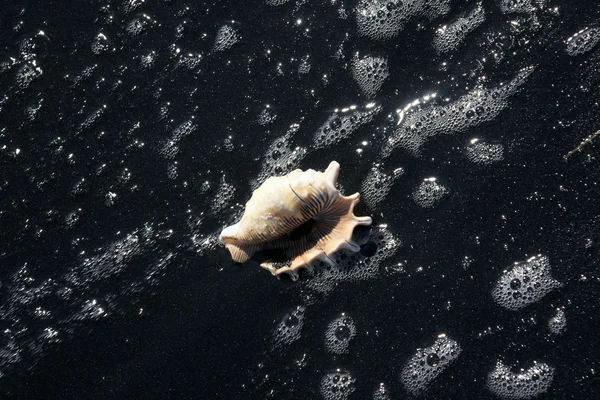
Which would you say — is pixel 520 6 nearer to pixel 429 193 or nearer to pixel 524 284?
pixel 429 193

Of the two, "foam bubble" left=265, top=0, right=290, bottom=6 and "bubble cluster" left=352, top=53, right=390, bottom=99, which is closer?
"bubble cluster" left=352, top=53, right=390, bottom=99

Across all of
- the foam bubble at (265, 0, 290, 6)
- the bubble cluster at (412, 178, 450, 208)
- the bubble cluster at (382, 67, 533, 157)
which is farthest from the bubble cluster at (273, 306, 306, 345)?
the foam bubble at (265, 0, 290, 6)

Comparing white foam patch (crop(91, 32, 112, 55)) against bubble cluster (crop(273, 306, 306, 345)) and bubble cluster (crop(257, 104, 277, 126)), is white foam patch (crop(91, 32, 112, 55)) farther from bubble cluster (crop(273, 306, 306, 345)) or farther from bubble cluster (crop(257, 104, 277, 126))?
bubble cluster (crop(273, 306, 306, 345))

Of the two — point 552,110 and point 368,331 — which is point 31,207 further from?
point 552,110

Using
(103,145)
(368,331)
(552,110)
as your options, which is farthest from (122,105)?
(552,110)

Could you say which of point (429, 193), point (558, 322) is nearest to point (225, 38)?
point (429, 193)
